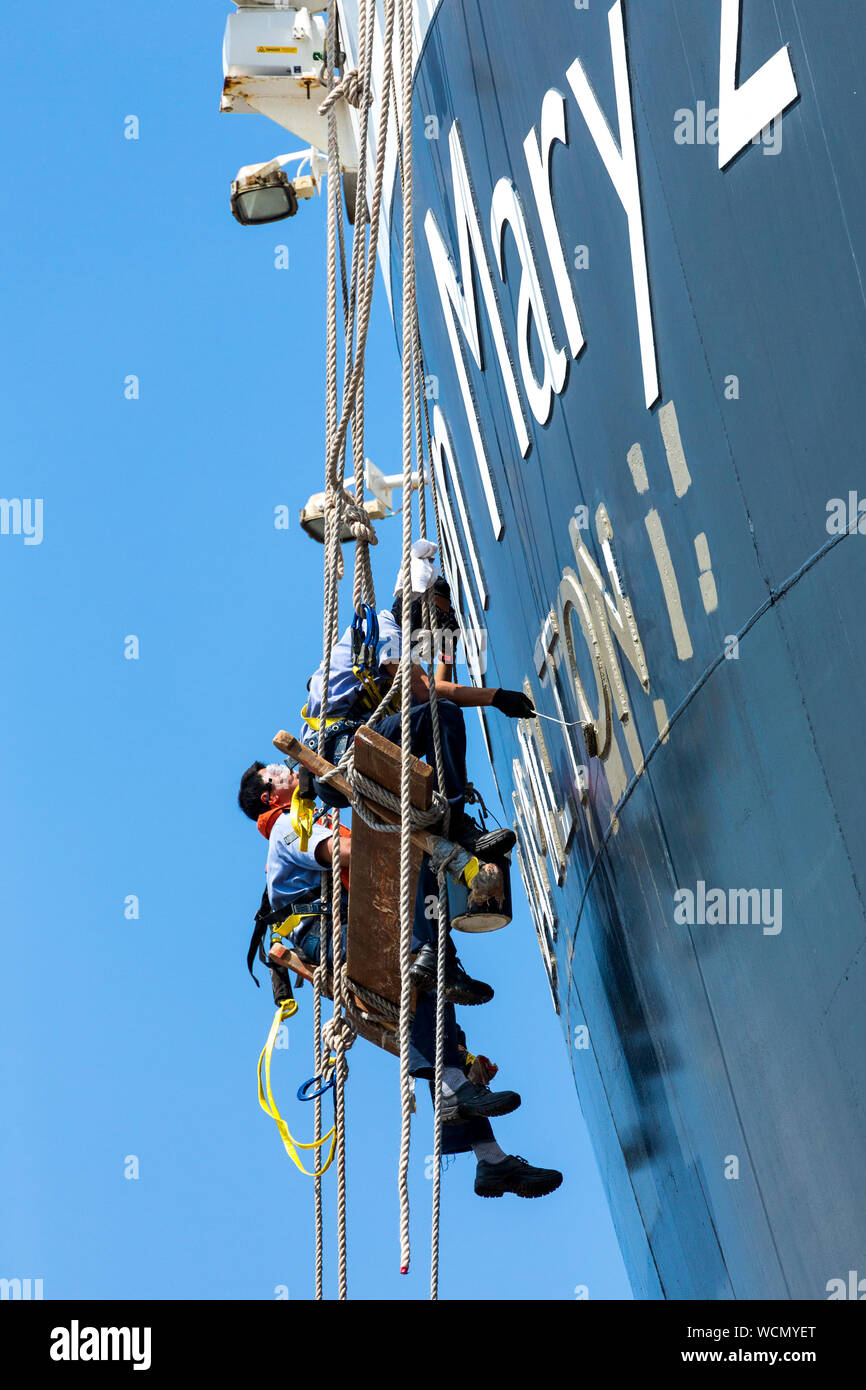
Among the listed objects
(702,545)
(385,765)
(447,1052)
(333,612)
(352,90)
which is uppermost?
(352,90)

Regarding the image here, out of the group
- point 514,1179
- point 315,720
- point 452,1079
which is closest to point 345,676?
point 315,720

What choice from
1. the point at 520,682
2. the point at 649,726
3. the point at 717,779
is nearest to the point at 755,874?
the point at 717,779

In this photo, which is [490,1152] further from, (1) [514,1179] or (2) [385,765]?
(2) [385,765]

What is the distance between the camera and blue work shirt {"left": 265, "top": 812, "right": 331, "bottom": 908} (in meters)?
6.19

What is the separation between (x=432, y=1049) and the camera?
21.2 ft

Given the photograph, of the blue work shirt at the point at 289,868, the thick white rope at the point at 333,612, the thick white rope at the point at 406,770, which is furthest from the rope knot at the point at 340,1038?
the blue work shirt at the point at 289,868

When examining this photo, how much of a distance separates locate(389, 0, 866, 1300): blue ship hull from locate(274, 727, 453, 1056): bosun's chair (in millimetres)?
659

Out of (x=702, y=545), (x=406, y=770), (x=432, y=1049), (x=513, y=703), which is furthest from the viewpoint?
(x=432, y=1049)

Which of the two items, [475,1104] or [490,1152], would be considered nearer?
[475,1104]

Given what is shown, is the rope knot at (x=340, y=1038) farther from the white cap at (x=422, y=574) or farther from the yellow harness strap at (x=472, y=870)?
the white cap at (x=422, y=574)

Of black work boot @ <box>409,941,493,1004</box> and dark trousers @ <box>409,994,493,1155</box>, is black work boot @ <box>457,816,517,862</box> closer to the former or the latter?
black work boot @ <box>409,941,493,1004</box>

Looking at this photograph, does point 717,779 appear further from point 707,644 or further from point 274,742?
point 274,742

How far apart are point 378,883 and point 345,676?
0.77 m

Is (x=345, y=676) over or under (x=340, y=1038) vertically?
over
